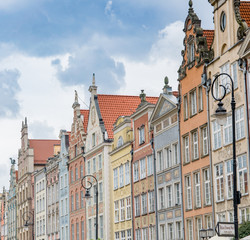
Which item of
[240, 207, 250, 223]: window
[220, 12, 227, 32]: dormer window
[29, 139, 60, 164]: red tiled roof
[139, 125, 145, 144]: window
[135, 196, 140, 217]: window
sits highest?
[29, 139, 60, 164]: red tiled roof

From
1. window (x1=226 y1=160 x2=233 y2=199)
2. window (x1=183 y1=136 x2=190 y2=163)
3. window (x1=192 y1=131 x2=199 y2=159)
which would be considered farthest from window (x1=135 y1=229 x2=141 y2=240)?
window (x1=226 y1=160 x2=233 y2=199)

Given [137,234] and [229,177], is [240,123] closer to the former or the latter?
[229,177]

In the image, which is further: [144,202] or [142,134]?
[142,134]

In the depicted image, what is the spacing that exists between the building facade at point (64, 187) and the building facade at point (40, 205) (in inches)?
312

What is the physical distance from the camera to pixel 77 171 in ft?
227

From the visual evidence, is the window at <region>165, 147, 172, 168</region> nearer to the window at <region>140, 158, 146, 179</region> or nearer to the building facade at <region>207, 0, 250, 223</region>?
the window at <region>140, 158, 146, 179</region>

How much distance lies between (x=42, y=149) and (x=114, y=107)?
35.1 meters

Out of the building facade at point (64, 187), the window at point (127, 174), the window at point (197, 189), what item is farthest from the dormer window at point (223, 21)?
the building facade at point (64, 187)

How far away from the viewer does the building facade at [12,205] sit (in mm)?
103125

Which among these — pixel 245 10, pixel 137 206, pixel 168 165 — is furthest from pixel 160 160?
pixel 245 10

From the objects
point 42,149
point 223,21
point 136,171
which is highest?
point 42,149

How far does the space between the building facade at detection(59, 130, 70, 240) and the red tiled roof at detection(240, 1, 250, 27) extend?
38028mm

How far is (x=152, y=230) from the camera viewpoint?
1944 inches

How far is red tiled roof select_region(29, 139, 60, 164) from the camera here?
9525cm
